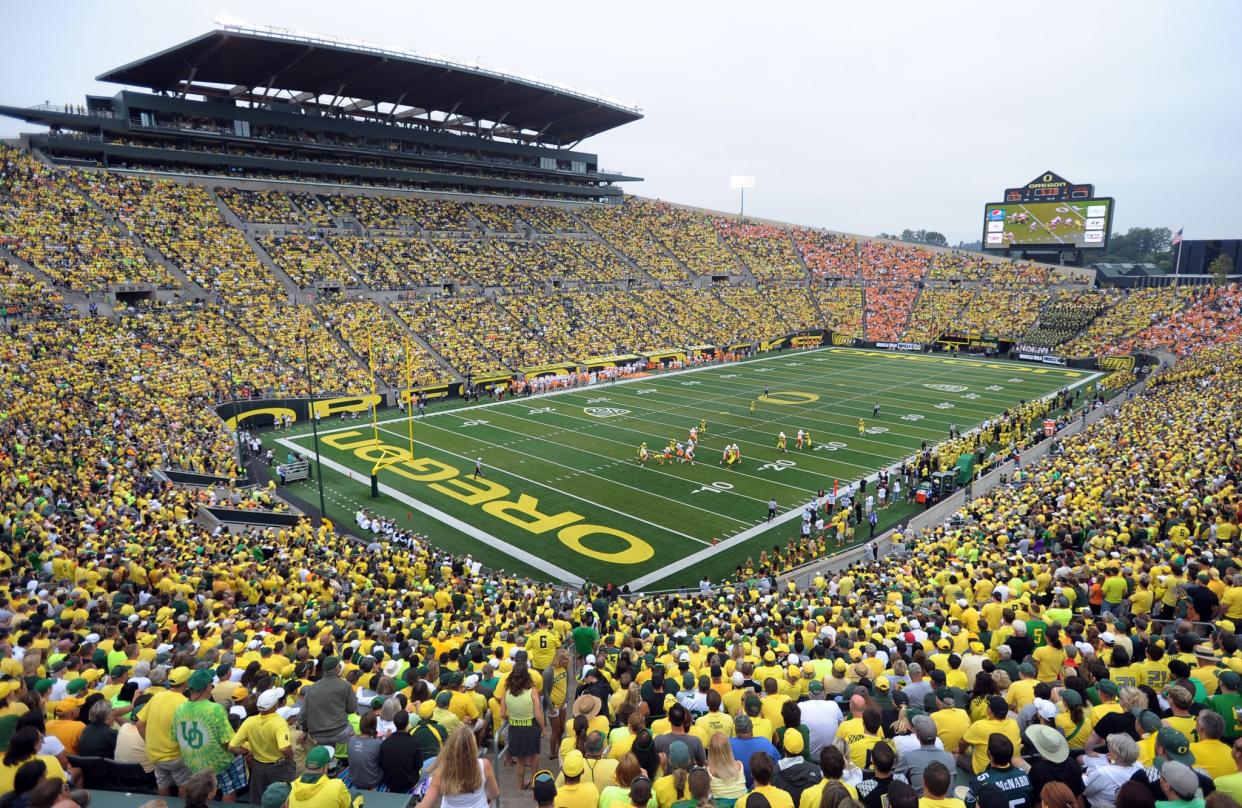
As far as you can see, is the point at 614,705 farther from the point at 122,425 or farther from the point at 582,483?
the point at 122,425

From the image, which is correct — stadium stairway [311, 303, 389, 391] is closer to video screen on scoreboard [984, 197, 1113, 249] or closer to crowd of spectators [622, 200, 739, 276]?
crowd of spectators [622, 200, 739, 276]

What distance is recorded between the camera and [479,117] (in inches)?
2370

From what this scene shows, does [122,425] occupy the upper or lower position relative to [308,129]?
lower

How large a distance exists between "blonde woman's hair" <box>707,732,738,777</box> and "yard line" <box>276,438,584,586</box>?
13093 millimetres

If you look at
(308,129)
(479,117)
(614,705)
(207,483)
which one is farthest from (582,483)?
(479,117)

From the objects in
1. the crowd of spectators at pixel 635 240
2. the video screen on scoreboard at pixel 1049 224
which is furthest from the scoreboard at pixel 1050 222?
the crowd of spectators at pixel 635 240

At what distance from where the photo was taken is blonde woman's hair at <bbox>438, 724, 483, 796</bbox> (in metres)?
4.17

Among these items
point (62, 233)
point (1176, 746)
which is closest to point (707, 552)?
point (1176, 746)

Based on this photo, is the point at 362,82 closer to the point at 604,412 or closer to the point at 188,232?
the point at 188,232

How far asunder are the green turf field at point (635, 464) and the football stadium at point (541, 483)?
0.78ft

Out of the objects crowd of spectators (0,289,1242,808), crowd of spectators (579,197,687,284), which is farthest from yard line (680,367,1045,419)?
crowd of spectators (579,197,687,284)

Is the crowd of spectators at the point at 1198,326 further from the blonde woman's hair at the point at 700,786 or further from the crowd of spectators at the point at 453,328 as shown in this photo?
the blonde woman's hair at the point at 700,786

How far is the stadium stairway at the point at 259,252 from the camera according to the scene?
41375 mm

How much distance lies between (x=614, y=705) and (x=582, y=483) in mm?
18314
